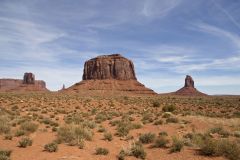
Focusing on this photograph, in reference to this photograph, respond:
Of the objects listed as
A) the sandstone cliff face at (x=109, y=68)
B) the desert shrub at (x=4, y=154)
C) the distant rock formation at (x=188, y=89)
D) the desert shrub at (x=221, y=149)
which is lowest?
the desert shrub at (x=4, y=154)

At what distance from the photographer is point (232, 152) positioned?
10.2 m

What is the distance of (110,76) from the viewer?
13150 cm

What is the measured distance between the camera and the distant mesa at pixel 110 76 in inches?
4537

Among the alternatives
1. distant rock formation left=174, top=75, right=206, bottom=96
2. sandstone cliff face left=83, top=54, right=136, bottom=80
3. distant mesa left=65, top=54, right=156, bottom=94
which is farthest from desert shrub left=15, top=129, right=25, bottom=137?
distant rock formation left=174, top=75, right=206, bottom=96

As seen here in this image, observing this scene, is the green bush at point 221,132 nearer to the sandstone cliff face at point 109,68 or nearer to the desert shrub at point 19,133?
the desert shrub at point 19,133

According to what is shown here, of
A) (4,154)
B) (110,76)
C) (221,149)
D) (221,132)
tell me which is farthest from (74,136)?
(110,76)

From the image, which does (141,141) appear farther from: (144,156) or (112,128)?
(112,128)

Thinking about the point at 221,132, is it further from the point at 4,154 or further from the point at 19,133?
the point at 4,154

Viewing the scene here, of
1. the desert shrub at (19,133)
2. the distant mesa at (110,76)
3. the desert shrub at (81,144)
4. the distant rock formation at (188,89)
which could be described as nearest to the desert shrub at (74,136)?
the desert shrub at (81,144)

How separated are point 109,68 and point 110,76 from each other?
460 cm

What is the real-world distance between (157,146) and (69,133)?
4747 mm

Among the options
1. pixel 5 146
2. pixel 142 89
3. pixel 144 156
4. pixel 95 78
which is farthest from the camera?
pixel 95 78

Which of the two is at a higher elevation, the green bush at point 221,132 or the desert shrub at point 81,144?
the green bush at point 221,132

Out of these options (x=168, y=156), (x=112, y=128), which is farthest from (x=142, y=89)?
(x=168, y=156)
